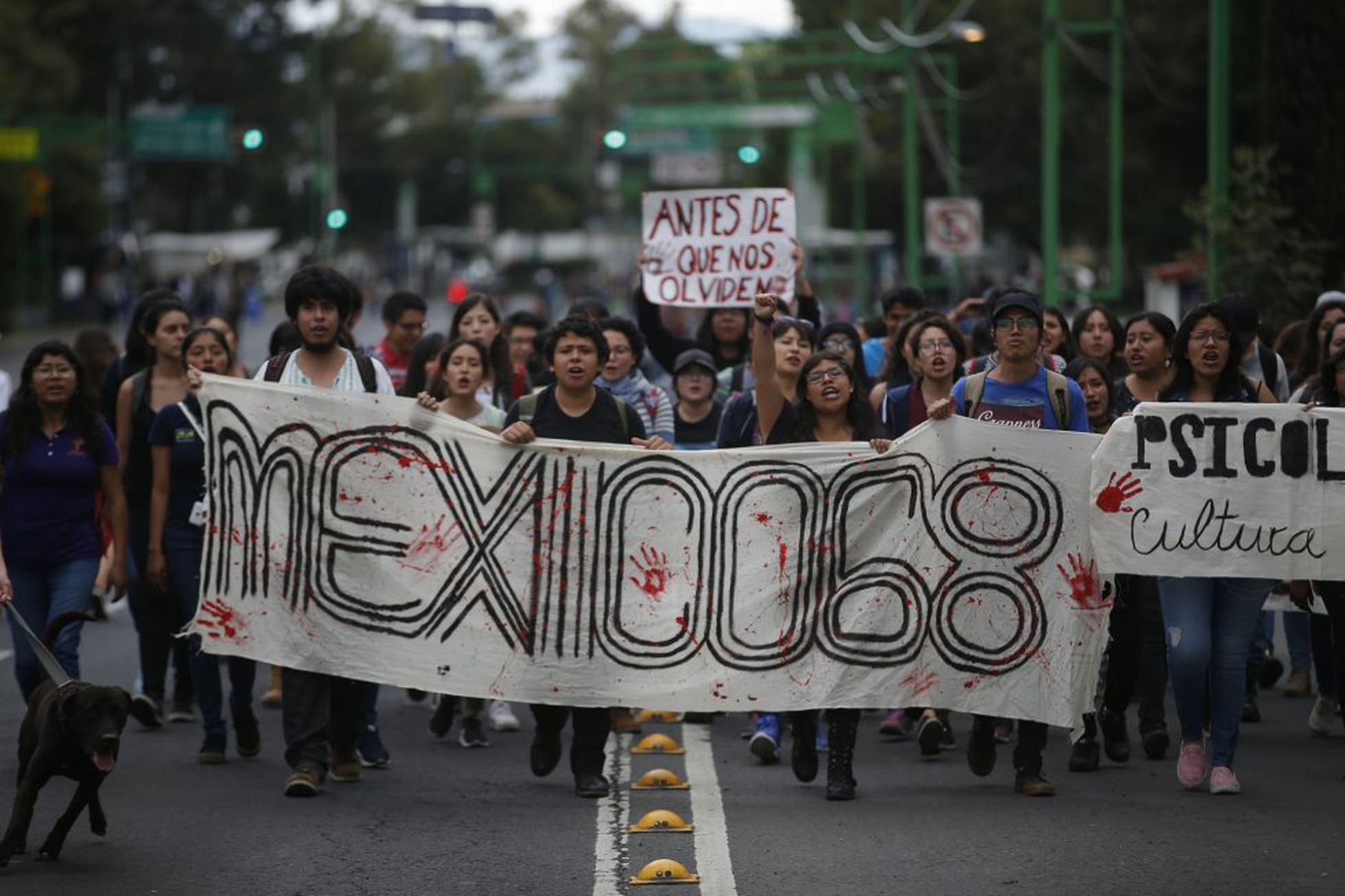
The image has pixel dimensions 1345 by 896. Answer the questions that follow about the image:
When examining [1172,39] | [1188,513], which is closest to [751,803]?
[1188,513]

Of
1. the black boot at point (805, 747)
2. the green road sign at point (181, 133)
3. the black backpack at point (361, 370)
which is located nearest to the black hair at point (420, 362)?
the black backpack at point (361, 370)

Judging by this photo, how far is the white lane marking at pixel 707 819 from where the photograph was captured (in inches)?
299

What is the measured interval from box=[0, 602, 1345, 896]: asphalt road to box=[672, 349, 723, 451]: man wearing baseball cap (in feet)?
6.63

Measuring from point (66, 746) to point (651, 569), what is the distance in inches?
98.4

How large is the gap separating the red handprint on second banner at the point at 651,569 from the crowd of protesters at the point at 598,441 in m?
0.44

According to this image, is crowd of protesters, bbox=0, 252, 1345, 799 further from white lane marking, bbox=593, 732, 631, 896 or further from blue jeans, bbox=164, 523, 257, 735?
white lane marking, bbox=593, 732, 631, 896

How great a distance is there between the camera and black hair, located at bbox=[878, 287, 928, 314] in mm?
14016

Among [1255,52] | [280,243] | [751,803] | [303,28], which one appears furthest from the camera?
[280,243]

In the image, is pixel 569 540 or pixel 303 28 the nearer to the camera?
pixel 569 540

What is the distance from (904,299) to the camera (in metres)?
14.1

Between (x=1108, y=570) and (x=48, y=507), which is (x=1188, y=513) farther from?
(x=48, y=507)

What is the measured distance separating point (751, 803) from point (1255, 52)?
23.9 m

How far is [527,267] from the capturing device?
129 m

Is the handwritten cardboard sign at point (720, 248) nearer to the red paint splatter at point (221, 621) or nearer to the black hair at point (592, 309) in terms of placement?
the black hair at point (592, 309)
